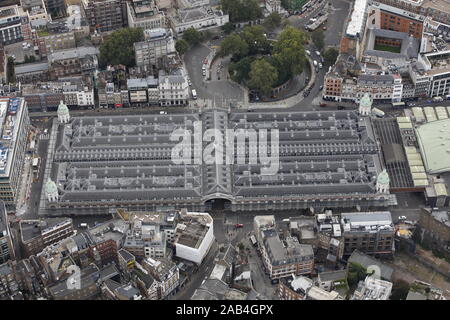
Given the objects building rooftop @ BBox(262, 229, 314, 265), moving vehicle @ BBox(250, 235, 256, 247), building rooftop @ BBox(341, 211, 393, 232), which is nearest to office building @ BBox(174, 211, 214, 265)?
moving vehicle @ BBox(250, 235, 256, 247)

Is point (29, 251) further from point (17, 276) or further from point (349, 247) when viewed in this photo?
point (349, 247)

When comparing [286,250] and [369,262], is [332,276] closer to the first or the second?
[369,262]

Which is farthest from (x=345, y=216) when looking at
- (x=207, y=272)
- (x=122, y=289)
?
(x=122, y=289)

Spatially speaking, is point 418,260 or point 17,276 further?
point 418,260

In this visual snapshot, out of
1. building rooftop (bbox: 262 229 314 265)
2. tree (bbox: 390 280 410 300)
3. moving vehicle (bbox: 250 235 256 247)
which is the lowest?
tree (bbox: 390 280 410 300)

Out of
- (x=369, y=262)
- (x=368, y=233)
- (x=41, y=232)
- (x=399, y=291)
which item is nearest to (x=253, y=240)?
(x=368, y=233)

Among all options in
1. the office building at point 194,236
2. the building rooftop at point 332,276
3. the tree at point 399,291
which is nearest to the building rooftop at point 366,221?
the building rooftop at point 332,276

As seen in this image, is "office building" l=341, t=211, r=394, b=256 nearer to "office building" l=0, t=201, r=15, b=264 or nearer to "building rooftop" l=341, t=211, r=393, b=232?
"building rooftop" l=341, t=211, r=393, b=232

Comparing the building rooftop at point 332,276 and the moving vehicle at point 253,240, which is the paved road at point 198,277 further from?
the building rooftop at point 332,276

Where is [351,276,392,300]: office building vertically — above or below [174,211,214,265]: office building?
below
